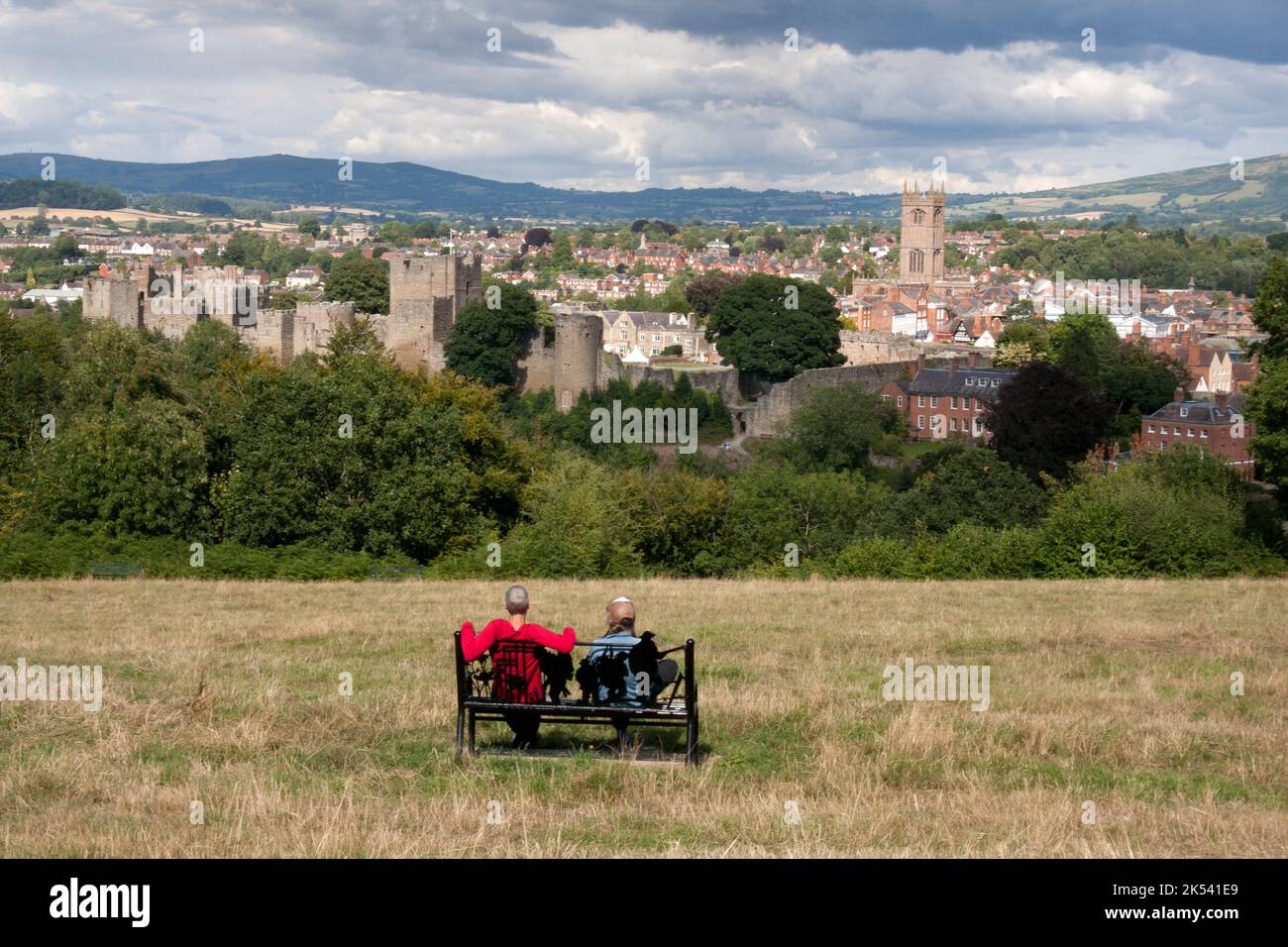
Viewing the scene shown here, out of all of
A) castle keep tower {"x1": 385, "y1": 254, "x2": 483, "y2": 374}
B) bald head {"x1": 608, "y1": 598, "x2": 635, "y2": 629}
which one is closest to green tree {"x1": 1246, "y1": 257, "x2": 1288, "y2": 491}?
bald head {"x1": 608, "y1": 598, "x2": 635, "y2": 629}

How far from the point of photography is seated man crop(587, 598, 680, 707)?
22.3 ft

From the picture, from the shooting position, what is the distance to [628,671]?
6840 millimetres

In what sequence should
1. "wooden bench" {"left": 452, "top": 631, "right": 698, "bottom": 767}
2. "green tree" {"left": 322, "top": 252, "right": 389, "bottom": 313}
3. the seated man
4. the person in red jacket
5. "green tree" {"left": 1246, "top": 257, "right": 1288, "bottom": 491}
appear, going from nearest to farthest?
"wooden bench" {"left": 452, "top": 631, "right": 698, "bottom": 767}, the seated man, the person in red jacket, "green tree" {"left": 1246, "top": 257, "right": 1288, "bottom": 491}, "green tree" {"left": 322, "top": 252, "right": 389, "bottom": 313}

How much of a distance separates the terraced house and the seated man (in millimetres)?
51357

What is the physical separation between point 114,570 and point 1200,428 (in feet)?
134

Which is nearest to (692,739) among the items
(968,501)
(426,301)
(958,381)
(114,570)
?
(114,570)

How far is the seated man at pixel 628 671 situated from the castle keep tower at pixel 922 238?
14178 centimetres

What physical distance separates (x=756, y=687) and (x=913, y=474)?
3705 cm

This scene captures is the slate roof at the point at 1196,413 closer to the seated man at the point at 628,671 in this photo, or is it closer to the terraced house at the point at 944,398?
the terraced house at the point at 944,398

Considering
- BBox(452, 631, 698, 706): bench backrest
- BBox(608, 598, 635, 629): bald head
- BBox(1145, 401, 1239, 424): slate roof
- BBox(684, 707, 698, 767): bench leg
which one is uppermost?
BBox(608, 598, 635, 629): bald head

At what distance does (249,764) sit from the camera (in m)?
6.75

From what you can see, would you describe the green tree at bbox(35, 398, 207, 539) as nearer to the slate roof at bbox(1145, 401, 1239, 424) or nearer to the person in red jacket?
the person in red jacket
